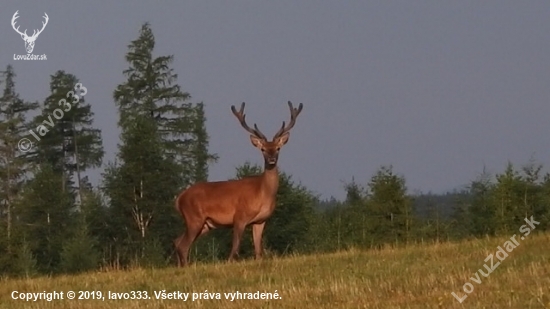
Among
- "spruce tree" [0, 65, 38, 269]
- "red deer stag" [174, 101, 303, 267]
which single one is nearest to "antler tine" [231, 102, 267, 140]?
"red deer stag" [174, 101, 303, 267]

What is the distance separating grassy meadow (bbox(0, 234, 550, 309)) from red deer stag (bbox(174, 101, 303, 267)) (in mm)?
2293

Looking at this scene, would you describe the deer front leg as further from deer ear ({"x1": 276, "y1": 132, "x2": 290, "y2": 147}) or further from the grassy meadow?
the grassy meadow

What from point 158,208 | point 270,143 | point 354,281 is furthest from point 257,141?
point 158,208

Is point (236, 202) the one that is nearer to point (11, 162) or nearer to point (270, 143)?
point (270, 143)

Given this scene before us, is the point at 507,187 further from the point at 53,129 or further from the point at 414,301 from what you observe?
the point at 53,129

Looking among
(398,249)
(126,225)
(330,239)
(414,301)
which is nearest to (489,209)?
(330,239)

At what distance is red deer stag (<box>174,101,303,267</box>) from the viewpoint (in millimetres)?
16922

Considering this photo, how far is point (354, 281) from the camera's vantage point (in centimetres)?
1084

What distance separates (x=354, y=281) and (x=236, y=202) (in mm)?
6405

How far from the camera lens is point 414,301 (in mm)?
8945

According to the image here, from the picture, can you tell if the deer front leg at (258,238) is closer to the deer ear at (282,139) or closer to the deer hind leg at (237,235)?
the deer hind leg at (237,235)

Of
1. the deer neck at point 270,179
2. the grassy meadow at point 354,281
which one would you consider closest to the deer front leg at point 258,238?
the deer neck at point 270,179

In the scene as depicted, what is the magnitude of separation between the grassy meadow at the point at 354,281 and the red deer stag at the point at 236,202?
7.52 ft

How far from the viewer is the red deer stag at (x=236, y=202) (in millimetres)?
16922
